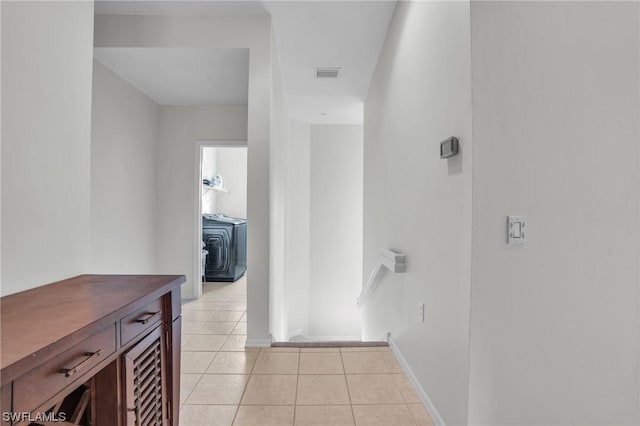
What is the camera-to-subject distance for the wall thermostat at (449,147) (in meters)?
1.55

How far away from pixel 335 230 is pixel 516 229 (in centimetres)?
504

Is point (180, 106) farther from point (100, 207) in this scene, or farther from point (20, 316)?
point (20, 316)

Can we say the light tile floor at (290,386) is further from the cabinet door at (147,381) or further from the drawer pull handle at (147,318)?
the drawer pull handle at (147,318)

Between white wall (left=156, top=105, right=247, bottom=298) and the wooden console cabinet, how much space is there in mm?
3179

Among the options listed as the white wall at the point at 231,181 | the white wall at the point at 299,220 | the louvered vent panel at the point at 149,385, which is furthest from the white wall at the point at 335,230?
the louvered vent panel at the point at 149,385

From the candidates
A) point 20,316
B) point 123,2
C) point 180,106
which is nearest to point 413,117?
point 20,316

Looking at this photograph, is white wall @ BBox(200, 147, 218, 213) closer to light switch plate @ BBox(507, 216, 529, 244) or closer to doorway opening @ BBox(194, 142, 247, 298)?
doorway opening @ BBox(194, 142, 247, 298)

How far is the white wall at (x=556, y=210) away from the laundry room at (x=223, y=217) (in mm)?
4070

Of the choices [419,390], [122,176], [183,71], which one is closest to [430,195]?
[419,390]

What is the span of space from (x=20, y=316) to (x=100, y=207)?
283 cm

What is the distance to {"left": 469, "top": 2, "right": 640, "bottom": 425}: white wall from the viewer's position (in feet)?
4.69

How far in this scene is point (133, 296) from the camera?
1.24 m

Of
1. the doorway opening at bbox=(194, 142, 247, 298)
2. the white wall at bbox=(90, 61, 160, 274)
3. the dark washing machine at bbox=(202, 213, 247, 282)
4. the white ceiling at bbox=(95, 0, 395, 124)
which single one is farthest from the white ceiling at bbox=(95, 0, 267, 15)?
the dark washing machine at bbox=(202, 213, 247, 282)

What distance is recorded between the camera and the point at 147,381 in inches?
52.2
